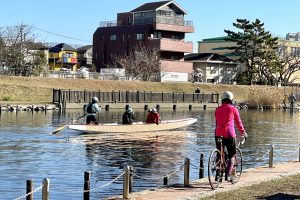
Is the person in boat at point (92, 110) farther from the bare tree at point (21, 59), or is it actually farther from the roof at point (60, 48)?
the roof at point (60, 48)

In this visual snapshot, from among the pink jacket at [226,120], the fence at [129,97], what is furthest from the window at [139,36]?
the pink jacket at [226,120]

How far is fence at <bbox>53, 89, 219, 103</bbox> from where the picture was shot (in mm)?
62463

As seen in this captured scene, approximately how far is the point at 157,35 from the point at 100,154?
70525mm

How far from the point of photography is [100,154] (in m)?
25.4

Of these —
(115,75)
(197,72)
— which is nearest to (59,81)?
(115,75)

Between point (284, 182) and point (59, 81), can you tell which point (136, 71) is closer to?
point (59, 81)

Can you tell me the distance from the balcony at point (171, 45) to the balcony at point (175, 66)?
2.09m

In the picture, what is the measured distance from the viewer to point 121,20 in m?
101

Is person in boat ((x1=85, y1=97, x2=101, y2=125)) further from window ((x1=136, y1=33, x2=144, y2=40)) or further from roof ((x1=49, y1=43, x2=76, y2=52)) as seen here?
roof ((x1=49, y1=43, x2=76, y2=52))

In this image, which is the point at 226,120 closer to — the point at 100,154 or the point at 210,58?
the point at 100,154

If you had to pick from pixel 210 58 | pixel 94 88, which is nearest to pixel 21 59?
pixel 94 88

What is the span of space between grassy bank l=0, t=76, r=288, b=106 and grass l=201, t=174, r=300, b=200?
5120 cm

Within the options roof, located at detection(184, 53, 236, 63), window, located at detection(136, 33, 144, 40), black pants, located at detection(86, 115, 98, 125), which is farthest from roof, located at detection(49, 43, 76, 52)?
black pants, located at detection(86, 115, 98, 125)

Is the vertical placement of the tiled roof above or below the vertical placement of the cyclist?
above
